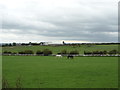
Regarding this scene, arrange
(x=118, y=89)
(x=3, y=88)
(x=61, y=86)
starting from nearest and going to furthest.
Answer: (x=3, y=88) → (x=118, y=89) → (x=61, y=86)

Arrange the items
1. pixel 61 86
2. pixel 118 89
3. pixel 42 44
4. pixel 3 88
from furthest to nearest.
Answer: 1. pixel 42 44
2. pixel 61 86
3. pixel 118 89
4. pixel 3 88

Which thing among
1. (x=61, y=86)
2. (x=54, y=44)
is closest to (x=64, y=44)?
(x=54, y=44)

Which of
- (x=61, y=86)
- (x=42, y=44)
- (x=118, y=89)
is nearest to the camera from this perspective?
(x=118, y=89)

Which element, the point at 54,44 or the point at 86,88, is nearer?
the point at 86,88

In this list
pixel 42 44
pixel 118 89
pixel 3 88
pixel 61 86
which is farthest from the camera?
pixel 42 44

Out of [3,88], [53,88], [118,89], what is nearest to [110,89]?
[118,89]

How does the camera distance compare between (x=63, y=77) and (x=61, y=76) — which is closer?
(x=63, y=77)

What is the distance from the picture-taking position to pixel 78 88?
11.3 meters

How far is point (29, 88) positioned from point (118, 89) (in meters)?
4.34

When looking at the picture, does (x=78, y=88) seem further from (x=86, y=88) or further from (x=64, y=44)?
(x=64, y=44)

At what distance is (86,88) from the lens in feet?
37.4

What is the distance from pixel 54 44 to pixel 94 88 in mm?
88497

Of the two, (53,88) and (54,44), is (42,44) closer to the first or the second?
(54,44)

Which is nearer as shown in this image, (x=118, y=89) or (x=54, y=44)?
(x=118, y=89)
